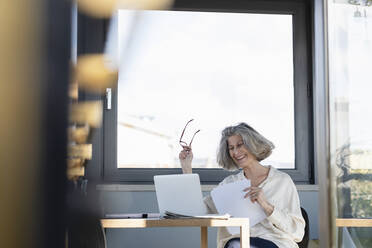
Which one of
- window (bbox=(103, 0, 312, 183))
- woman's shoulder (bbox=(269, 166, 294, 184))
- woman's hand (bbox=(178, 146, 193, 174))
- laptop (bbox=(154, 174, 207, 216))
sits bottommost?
laptop (bbox=(154, 174, 207, 216))

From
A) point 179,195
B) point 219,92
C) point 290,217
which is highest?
point 219,92

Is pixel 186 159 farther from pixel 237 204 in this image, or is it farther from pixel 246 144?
pixel 237 204

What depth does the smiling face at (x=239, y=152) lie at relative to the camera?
10.1 ft

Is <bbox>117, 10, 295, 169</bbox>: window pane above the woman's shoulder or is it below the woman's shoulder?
above

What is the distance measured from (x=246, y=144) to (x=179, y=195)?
658mm

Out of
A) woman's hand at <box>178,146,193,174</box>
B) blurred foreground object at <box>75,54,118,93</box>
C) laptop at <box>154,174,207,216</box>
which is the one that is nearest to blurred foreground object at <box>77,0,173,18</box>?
blurred foreground object at <box>75,54,118,93</box>

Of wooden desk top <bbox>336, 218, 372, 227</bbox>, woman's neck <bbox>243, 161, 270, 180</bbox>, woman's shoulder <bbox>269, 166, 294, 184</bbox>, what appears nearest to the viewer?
wooden desk top <bbox>336, 218, 372, 227</bbox>

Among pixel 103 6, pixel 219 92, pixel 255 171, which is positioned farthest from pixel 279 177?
pixel 103 6

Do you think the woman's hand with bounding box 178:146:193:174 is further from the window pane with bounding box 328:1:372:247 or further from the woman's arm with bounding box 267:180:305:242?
the window pane with bounding box 328:1:372:247

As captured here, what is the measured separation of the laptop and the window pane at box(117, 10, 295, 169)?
1.17 metres

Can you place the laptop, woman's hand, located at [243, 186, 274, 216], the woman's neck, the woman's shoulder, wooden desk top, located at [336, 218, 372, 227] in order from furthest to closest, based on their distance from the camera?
1. the woman's neck
2. the woman's shoulder
3. woman's hand, located at [243, 186, 274, 216]
4. the laptop
5. wooden desk top, located at [336, 218, 372, 227]

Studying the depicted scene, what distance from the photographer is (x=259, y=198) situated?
2.68 m

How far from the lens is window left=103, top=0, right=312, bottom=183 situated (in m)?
3.80

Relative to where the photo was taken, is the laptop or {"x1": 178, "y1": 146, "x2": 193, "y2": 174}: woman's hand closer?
the laptop
